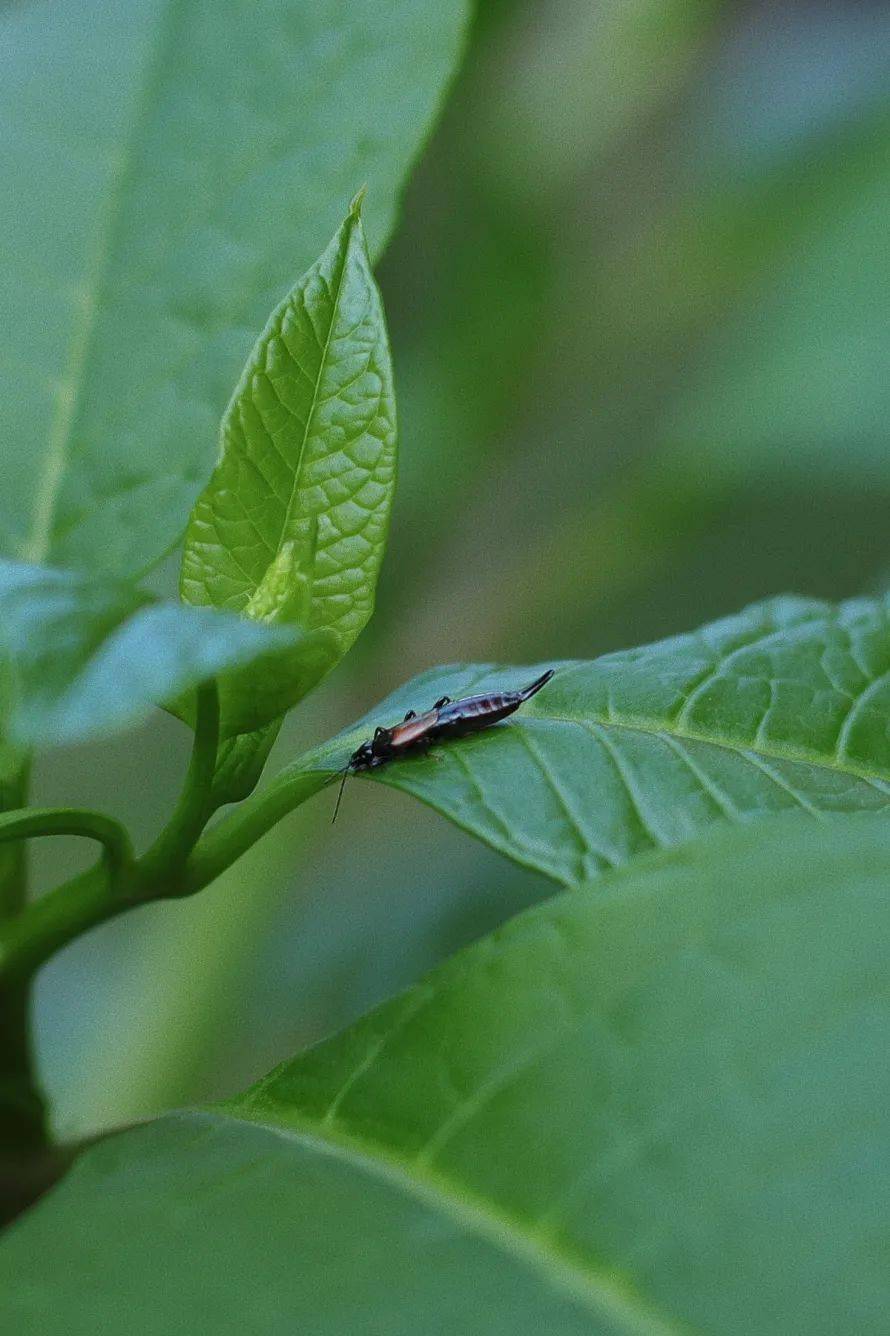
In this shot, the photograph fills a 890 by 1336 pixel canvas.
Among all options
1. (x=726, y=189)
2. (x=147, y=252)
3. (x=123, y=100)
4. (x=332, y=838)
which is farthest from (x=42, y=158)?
(x=726, y=189)

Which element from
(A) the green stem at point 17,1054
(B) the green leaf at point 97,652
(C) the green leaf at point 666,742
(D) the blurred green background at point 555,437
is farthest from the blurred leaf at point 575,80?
(B) the green leaf at point 97,652

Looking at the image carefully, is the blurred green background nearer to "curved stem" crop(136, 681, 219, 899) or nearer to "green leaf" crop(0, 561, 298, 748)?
"curved stem" crop(136, 681, 219, 899)

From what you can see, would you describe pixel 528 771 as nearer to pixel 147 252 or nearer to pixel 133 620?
pixel 133 620

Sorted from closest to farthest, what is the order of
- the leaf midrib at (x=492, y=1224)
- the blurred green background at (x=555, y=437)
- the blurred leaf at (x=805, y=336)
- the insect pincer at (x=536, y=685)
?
the leaf midrib at (x=492, y=1224) < the insect pincer at (x=536, y=685) < the blurred green background at (x=555, y=437) < the blurred leaf at (x=805, y=336)

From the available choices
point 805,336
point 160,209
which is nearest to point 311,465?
point 160,209

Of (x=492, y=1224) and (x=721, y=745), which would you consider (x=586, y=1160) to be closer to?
(x=492, y=1224)

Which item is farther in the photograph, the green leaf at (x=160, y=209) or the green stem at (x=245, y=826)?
→ the green leaf at (x=160, y=209)

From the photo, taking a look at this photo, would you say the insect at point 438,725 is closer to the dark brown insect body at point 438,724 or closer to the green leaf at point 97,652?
the dark brown insect body at point 438,724

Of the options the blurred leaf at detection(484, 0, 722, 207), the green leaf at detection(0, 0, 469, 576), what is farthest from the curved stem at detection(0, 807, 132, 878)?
the blurred leaf at detection(484, 0, 722, 207)
